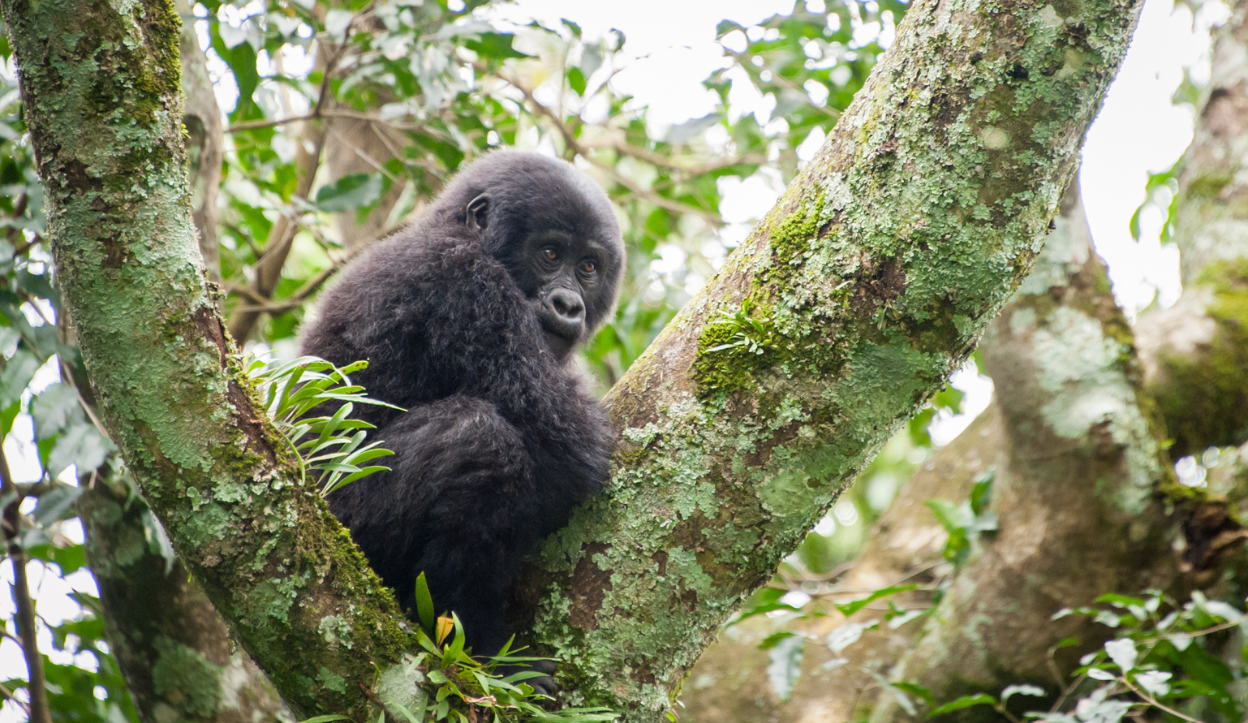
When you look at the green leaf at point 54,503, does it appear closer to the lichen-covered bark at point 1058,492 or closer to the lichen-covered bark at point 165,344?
the lichen-covered bark at point 165,344

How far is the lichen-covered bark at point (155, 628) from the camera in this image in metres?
3.59

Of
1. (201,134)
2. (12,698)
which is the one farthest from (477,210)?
(12,698)

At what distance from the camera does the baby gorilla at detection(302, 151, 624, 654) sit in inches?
106

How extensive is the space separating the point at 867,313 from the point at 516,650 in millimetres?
1319

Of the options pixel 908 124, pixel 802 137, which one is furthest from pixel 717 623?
pixel 802 137

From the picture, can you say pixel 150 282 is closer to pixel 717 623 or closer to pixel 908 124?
pixel 717 623

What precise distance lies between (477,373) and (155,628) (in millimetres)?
1778

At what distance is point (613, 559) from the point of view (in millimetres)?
2531

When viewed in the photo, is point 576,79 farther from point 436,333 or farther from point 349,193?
point 436,333

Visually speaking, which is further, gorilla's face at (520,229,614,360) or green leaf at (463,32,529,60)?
green leaf at (463,32,529,60)

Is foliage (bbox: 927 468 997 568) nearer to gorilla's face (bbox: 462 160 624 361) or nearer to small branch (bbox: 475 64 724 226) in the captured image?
gorilla's face (bbox: 462 160 624 361)

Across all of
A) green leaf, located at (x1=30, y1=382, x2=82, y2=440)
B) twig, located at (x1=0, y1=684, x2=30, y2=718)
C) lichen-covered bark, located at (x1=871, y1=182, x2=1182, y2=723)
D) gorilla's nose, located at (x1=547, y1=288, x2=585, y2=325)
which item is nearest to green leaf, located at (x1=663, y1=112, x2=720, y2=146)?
gorilla's nose, located at (x1=547, y1=288, x2=585, y2=325)

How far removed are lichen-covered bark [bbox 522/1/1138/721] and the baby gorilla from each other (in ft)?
0.59

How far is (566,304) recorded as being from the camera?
403cm
